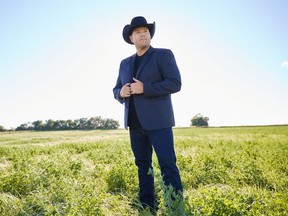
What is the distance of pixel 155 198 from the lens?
386 centimetres

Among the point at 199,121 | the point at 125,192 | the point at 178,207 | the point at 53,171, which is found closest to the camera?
the point at 178,207

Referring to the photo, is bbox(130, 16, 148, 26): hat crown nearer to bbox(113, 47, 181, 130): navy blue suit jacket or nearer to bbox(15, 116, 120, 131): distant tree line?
bbox(113, 47, 181, 130): navy blue suit jacket

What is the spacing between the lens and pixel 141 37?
134 inches

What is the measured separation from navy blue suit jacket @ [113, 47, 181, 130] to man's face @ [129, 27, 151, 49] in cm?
13

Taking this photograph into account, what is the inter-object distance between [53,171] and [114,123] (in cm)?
7823

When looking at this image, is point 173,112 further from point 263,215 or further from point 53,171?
point 53,171

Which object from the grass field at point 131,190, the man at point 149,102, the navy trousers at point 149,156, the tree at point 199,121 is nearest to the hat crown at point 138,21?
the man at point 149,102

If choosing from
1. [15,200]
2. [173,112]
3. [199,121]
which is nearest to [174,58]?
[173,112]

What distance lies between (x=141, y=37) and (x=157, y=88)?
819 mm

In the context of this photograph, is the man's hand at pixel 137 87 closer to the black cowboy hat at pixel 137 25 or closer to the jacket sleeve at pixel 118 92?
the jacket sleeve at pixel 118 92

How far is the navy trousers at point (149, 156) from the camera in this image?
10.4 feet

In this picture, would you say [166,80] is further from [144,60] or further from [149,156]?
[149,156]

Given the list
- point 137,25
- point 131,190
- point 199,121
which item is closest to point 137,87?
point 137,25

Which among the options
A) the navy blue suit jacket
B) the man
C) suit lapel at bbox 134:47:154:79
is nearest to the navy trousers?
the man
